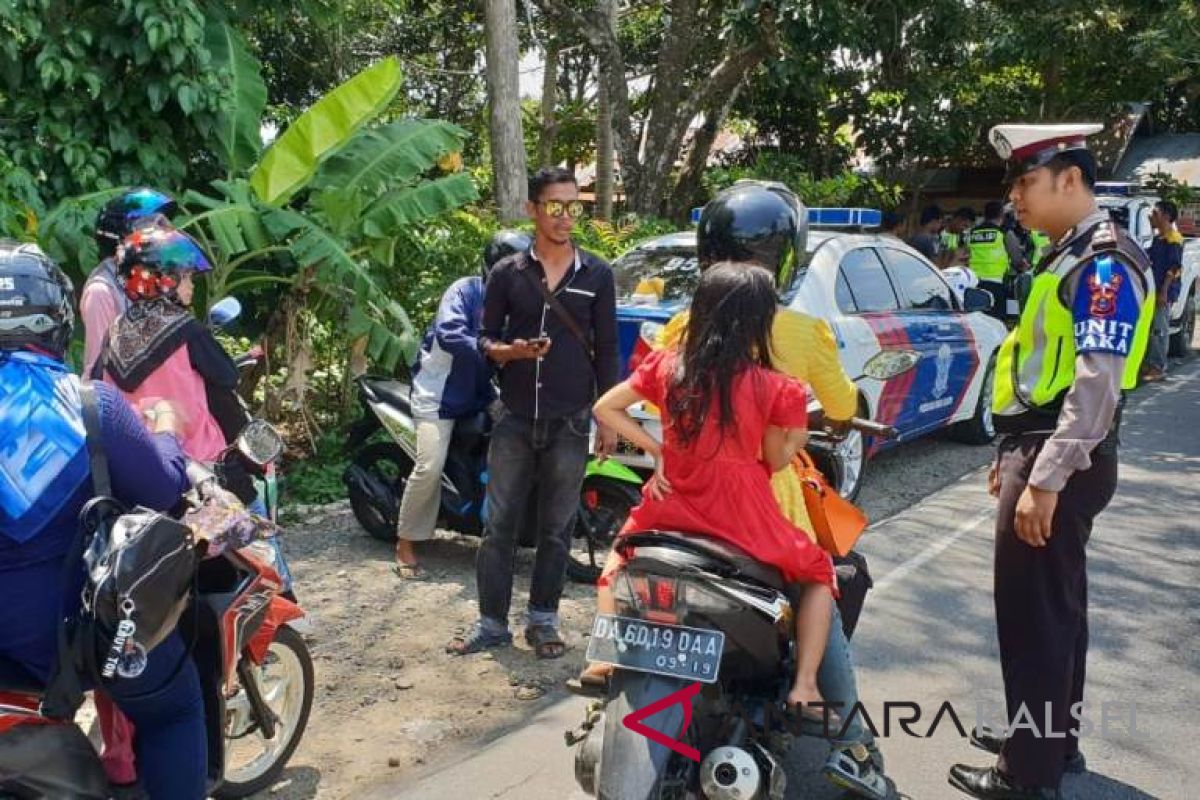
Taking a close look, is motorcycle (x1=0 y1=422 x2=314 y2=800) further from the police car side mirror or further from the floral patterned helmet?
the police car side mirror

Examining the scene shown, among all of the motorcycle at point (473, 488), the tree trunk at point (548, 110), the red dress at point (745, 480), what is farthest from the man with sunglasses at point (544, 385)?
the tree trunk at point (548, 110)

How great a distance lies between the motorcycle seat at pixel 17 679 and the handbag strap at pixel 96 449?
411mm

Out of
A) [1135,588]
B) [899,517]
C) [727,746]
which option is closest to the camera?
[727,746]

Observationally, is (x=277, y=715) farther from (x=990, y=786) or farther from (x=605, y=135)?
(x=605, y=135)

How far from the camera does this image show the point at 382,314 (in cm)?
707

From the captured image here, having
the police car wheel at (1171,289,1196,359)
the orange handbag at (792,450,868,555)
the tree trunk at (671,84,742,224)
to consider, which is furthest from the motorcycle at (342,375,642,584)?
the police car wheel at (1171,289,1196,359)

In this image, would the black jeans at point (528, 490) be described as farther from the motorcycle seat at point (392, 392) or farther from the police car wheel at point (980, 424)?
the police car wheel at point (980, 424)

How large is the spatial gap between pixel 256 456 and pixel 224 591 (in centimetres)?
38

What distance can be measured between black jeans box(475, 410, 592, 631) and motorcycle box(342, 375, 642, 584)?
0.70 meters

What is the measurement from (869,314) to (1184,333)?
850cm

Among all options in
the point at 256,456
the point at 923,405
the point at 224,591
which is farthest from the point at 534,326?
the point at 923,405

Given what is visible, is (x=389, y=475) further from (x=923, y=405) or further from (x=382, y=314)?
(x=923, y=405)

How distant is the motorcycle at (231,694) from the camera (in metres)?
2.11

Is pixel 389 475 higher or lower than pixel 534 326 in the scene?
lower
